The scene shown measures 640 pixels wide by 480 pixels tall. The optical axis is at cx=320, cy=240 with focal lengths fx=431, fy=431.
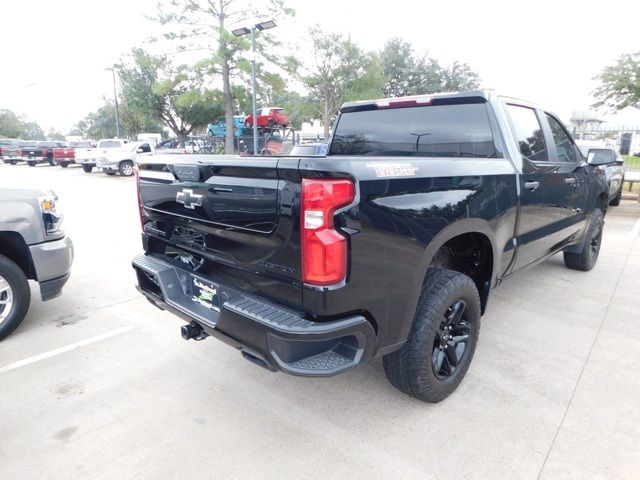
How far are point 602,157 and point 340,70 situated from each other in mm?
19520

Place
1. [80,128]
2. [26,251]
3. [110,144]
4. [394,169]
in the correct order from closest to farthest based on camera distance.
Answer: [394,169] → [26,251] → [110,144] → [80,128]

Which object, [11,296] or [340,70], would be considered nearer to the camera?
[11,296]

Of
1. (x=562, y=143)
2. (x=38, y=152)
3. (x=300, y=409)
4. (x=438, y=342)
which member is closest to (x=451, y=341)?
(x=438, y=342)

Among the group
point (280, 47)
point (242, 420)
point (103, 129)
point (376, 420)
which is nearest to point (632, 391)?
point (376, 420)

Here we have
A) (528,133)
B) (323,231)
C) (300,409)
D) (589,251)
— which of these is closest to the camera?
(323,231)

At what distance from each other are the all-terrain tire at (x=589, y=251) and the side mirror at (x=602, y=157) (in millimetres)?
934

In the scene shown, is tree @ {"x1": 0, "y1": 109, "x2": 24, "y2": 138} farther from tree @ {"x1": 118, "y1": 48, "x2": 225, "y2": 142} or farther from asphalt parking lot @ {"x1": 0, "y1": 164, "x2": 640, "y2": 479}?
asphalt parking lot @ {"x1": 0, "y1": 164, "x2": 640, "y2": 479}

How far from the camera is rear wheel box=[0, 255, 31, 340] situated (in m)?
3.48

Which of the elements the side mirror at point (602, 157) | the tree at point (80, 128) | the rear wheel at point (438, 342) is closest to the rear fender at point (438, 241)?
the rear wheel at point (438, 342)

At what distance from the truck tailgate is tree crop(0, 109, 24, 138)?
3633 inches

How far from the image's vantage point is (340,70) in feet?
72.2

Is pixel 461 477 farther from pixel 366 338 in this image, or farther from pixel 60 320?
pixel 60 320

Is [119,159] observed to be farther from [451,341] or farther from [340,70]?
[451,341]

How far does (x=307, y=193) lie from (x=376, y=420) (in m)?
1.48
